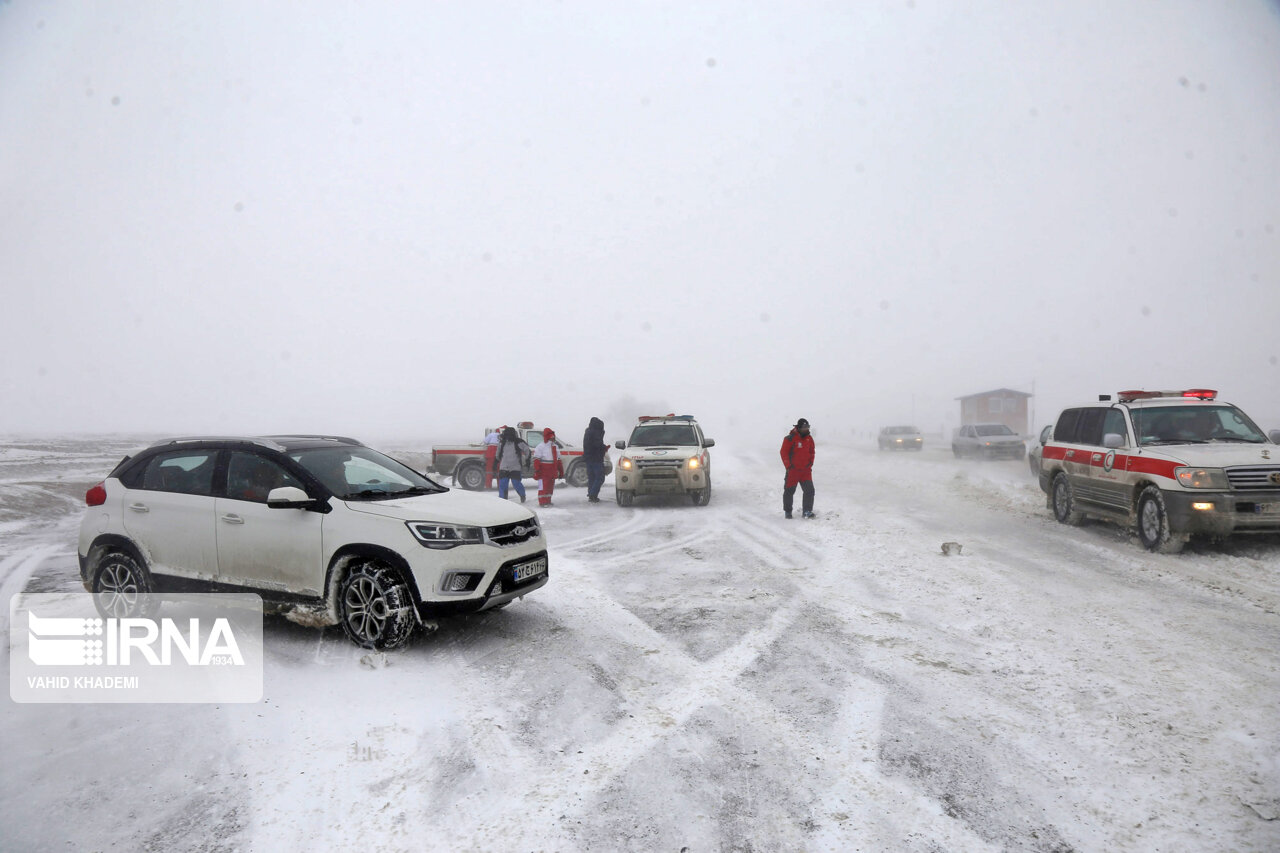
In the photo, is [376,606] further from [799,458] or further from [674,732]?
[799,458]

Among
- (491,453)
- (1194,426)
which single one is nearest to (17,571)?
(491,453)

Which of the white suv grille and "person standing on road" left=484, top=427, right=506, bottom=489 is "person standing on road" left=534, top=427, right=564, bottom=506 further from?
the white suv grille

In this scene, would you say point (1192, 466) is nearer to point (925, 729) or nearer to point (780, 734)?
point (925, 729)

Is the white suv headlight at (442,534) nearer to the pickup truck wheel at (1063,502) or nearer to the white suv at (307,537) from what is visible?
the white suv at (307,537)

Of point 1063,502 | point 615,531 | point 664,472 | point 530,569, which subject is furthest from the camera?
point 664,472

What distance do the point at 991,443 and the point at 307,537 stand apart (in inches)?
1030

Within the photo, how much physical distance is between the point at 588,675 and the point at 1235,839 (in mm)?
3439

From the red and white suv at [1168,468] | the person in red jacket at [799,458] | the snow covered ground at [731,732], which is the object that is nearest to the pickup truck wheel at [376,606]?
the snow covered ground at [731,732]

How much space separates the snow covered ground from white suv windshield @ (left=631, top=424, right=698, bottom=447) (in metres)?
7.75

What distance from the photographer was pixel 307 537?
5207 mm

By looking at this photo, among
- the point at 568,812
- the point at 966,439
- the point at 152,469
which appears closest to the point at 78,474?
the point at 152,469

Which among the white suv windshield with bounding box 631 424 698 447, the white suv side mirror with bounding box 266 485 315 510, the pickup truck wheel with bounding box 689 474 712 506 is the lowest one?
the pickup truck wheel with bounding box 689 474 712 506

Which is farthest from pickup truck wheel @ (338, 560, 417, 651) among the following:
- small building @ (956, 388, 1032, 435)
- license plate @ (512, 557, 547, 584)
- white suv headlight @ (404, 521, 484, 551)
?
small building @ (956, 388, 1032, 435)

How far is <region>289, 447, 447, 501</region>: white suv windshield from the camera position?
18.0ft
